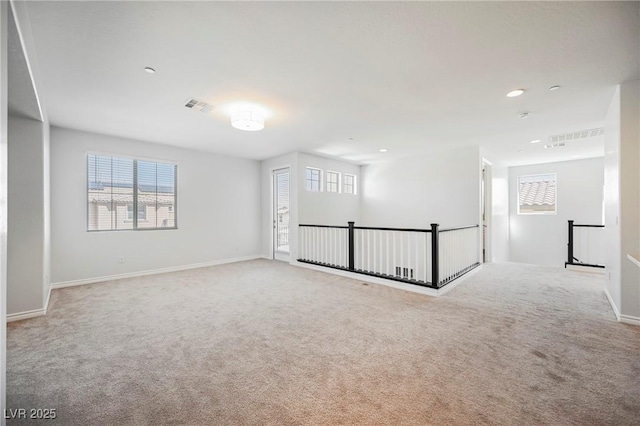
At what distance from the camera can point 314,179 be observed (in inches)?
262

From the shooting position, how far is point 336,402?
66.6 inches

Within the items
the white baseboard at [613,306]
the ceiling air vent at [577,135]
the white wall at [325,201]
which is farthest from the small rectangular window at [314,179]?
the white baseboard at [613,306]

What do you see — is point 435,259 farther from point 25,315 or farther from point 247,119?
point 25,315

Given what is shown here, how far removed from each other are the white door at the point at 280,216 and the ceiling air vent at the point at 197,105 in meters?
3.09

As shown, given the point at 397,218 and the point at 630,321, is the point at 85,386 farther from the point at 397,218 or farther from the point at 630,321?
the point at 397,218

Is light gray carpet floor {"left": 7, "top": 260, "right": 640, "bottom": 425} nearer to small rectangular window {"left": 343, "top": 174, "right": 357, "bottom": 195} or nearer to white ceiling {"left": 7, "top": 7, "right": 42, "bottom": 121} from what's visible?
white ceiling {"left": 7, "top": 7, "right": 42, "bottom": 121}

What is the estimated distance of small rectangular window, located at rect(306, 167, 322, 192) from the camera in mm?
6492

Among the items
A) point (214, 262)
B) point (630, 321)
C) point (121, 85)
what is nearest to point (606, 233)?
point (630, 321)

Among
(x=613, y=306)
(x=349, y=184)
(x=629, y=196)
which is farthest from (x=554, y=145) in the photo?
(x=349, y=184)

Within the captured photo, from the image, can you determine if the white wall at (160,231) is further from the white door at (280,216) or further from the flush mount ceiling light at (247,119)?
the flush mount ceiling light at (247,119)

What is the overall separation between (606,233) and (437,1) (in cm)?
402

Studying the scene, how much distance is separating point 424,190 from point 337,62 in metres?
4.73

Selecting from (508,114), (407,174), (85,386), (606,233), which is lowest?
(85,386)

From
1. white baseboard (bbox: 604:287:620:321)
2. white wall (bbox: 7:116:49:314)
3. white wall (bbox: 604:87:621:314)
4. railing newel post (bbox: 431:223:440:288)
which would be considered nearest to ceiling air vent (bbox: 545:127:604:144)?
white wall (bbox: 604:87:621:314)
